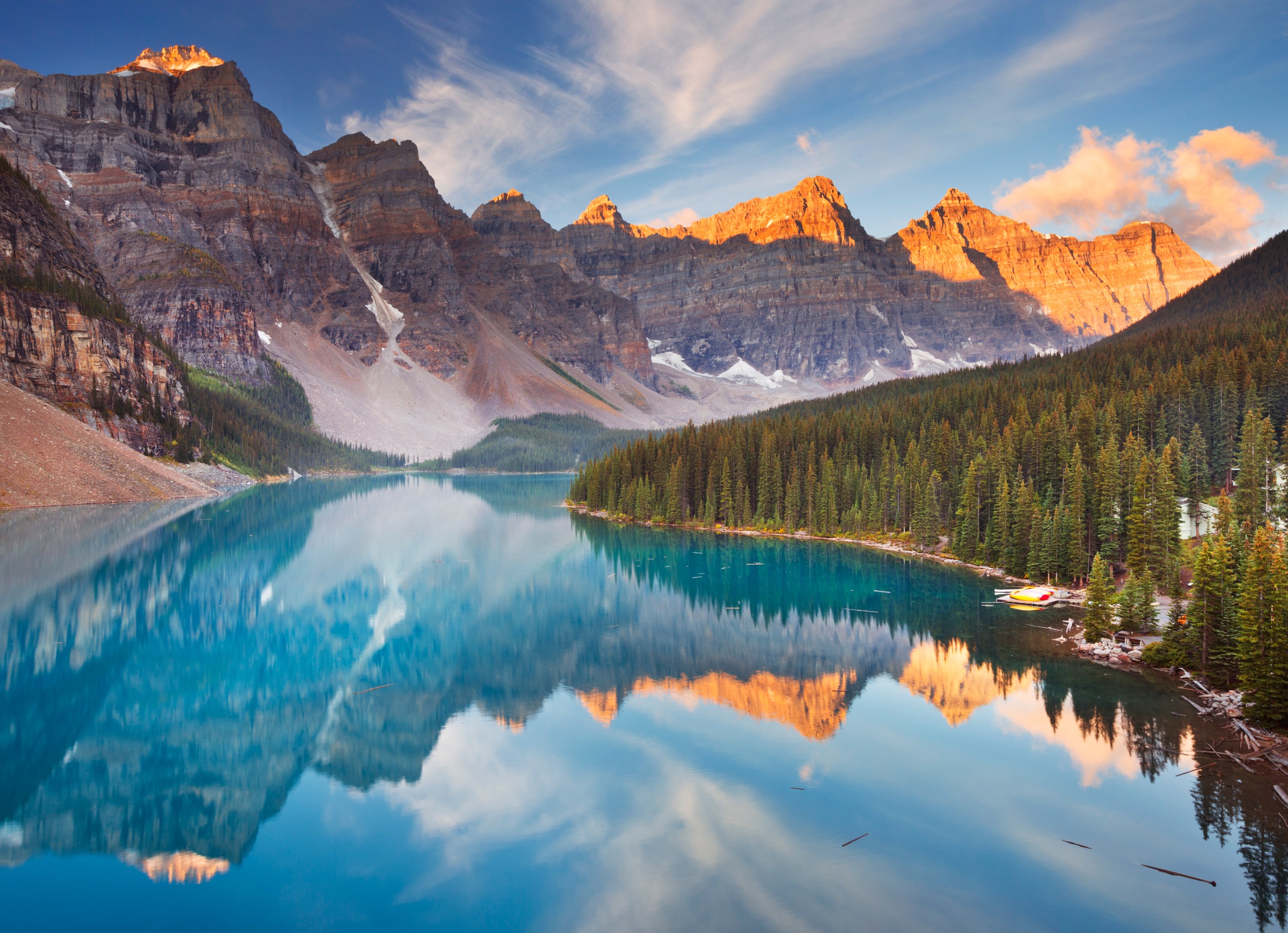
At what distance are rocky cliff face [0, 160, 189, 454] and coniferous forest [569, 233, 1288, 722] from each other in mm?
67101

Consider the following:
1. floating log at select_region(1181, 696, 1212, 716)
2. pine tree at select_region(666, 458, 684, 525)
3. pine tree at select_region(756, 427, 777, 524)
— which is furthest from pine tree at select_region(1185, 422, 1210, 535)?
pine tree at select_region(666, 458, 684, 525)

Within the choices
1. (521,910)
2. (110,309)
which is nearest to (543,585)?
(521,910)

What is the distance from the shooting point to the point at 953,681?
28922 mm

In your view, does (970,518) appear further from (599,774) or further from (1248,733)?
(599,774)

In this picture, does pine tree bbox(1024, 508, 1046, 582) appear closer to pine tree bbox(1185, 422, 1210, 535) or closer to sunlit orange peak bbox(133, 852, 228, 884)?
pine tree bbox(1185, 422, 1210, 535)

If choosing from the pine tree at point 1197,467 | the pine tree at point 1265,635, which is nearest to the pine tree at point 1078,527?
the pine tree at point 1197,467

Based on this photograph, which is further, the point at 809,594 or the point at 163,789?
the point at 809,594

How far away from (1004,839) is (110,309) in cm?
14170

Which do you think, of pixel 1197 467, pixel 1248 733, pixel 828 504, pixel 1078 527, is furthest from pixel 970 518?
pixel 1248 733

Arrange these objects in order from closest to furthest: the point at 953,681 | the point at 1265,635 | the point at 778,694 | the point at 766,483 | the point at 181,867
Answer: the point at 181,867, the point at 1265,635, the point at 778,694, the point at 953,681, the point at 766,483

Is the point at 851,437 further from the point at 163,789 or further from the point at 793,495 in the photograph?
the point at 163,789

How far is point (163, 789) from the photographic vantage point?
19.2 m

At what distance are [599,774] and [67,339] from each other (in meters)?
115

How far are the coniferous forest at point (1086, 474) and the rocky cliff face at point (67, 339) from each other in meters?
67.1
